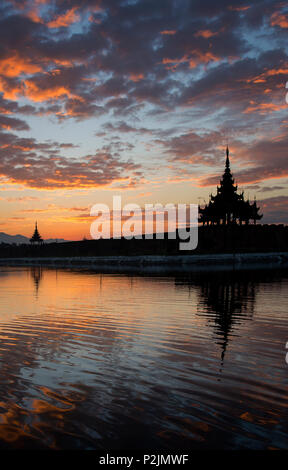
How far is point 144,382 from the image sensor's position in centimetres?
705

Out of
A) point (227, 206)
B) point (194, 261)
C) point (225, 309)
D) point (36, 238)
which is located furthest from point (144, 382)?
point (36, 238)

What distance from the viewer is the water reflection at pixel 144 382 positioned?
506 cm

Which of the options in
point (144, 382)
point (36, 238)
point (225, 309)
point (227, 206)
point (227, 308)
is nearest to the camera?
point (144, 382)

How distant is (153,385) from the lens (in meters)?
6.90

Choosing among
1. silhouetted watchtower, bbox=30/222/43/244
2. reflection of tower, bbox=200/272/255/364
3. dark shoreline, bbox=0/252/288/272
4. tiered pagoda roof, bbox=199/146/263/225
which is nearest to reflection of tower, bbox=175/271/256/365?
reflection of tower, bbox=200/272/255/364

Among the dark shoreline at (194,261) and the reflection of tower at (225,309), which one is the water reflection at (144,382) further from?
the dark shoreline at (194,261)

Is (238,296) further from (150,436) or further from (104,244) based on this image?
(104,244)

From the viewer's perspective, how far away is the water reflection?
506 cm

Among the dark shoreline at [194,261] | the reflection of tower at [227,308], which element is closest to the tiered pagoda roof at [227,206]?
the dark shoreline at [194,261]

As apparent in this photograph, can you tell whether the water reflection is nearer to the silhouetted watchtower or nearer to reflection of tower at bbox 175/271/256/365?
reflection of tower at bbox 175/271/256/365

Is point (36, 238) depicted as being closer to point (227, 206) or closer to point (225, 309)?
point (227, 206)

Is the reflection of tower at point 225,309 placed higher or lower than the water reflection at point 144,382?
lower

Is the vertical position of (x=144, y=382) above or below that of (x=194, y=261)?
above

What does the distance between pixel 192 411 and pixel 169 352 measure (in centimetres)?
352
